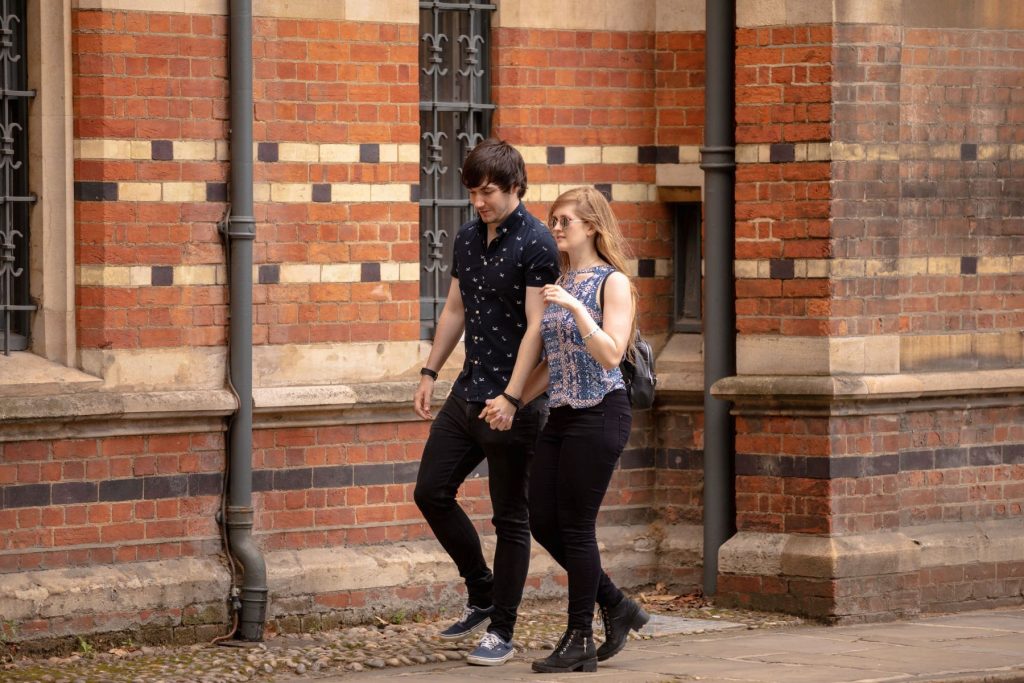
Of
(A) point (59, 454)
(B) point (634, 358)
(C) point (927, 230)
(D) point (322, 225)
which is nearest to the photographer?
(B) point (634, 358)

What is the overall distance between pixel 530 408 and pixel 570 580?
72 cm

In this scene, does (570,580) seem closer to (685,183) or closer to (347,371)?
(347,371)

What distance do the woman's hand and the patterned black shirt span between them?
0.43 m

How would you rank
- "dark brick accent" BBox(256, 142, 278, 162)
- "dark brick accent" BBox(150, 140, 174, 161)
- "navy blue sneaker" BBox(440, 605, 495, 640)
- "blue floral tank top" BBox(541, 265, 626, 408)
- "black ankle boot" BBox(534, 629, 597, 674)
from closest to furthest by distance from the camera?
"blue floral tank top" BBox(541, 265, 626, 408) → "black ankle boot" BBox(534, 629, 597, 674) → "navy blue sneaker" BBox(440, 605, 495, 640) → "dark brick accent" BBox(150, 140, 174, 161) → "dark brick accent" BBox(256, 142, 278, 162)

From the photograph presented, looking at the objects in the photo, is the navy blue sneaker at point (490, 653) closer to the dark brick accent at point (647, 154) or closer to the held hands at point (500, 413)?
the held hands at point (500, 413)

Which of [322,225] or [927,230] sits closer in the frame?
[322,225]

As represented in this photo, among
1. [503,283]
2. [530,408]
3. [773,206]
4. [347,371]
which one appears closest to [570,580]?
[530,408]

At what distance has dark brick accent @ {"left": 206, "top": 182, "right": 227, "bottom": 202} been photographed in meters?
8.94

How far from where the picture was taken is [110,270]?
8.68 m

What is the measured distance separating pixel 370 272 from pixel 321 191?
473mm

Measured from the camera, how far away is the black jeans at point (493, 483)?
26.1ft

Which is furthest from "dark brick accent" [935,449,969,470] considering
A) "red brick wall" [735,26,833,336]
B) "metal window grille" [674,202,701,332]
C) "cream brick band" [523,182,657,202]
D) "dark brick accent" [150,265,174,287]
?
"dark brick accent" [150,265,174,287]

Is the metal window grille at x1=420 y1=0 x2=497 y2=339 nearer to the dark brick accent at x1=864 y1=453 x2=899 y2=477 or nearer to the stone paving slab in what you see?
the stone paving slab

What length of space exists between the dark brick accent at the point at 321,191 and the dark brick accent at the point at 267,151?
0.25 metres
